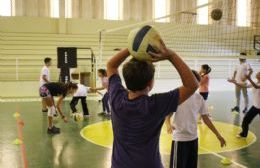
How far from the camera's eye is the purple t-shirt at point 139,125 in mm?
2205

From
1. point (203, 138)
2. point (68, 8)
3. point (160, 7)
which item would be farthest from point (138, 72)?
point (160, 7)

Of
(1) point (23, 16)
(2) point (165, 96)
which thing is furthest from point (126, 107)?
(1) point (23, 16)

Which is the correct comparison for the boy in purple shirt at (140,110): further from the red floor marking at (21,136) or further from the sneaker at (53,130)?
the sneaker at (53,130)

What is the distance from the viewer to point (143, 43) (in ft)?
6.98

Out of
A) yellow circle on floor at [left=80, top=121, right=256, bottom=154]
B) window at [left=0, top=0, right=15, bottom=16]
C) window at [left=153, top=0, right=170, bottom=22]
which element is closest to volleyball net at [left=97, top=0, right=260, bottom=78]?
window at [left=153, top=0, right=170, bottom=22]

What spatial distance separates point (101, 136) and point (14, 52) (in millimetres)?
12912

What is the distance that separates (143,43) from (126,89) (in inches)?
15.5

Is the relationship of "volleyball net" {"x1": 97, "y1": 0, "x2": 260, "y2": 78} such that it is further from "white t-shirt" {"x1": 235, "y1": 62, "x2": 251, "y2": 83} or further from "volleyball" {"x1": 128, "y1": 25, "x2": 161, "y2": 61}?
"volleyball" {"x1": 128, "y1": 25, "x2": 161, "y2": 61}

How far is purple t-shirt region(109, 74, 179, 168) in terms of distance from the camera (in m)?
2.21

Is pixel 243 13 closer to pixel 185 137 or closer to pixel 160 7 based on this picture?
pixel 160 7

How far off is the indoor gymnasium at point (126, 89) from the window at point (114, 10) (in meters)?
0.06

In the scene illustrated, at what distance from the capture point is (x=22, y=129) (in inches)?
352

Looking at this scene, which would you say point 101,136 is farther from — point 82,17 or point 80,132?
point 82,17

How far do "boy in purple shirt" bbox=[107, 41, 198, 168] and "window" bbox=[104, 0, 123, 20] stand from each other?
69.6ft
